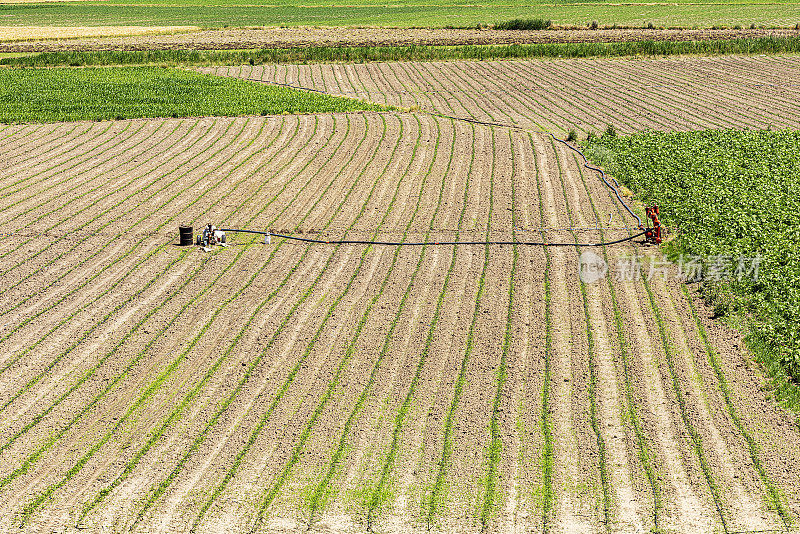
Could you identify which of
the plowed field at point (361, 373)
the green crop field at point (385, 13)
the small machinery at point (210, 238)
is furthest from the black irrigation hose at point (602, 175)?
the green crop field at point (385, 13)

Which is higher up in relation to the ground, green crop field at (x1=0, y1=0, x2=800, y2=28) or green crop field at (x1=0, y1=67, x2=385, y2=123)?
green crop field at (x1=0, y1=0, x2=800, y2=28)

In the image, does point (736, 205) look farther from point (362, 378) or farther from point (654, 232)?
point (362, 378)

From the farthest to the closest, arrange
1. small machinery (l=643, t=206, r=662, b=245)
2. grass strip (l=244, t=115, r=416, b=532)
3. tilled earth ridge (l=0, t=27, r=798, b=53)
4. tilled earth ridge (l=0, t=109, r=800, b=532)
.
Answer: tilled earth ridge (l=0, t=27, r=798, b=53), small machinery (l=643, t=206, r=662, b=245), grass strip (l=244, t=115, r=416, b=532), tilled earth ridge (l=0, t=109, r=800, b=532)

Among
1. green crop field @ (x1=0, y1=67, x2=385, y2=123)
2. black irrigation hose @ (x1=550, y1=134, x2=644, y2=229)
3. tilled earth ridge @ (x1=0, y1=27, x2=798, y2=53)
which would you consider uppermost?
tilled earth ridge @ (x1=0, y1=27, x2=798, y2=53)

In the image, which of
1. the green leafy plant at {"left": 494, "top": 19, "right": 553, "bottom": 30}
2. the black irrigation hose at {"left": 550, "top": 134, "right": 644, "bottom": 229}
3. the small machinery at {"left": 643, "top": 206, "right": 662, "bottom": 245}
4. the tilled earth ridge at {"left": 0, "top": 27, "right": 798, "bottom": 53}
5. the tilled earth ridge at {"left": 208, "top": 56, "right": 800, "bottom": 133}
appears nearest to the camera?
the small machinery at {"left": 643, "top": 206, "right": 662, "bottom": 245}

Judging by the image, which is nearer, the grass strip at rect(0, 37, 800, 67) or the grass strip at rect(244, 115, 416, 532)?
the grass strip at rect(244, 115, 416, 532)

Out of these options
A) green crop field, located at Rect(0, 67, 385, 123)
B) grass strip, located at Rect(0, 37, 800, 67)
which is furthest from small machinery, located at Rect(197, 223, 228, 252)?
grass strip, located at Rect(0, 37, 800, 67)

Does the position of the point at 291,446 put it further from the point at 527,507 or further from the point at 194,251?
the point at 194,251

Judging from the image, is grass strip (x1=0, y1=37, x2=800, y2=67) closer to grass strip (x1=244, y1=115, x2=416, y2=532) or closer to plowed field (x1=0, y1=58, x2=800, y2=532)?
plowed field (x1=0, y1=58, x2=800, y2=532)
